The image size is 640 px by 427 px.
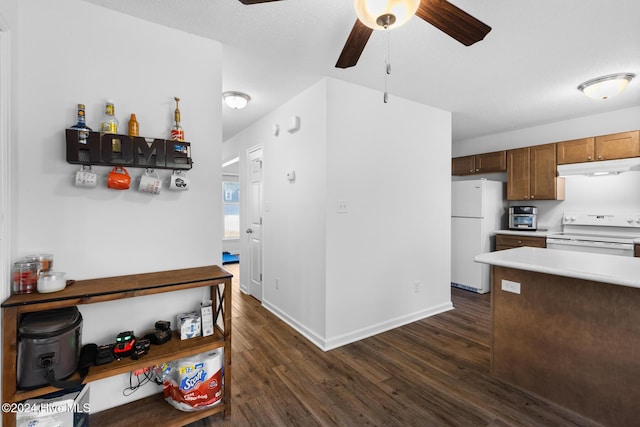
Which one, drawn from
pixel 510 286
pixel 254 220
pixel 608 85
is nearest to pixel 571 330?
pixel 510 286

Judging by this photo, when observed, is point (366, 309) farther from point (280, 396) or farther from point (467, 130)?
point (467, 130)

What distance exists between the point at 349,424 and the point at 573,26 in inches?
118

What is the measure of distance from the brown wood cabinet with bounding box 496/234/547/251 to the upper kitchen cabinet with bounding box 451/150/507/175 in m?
1.09

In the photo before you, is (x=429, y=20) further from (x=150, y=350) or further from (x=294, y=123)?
(x=150, y=350)

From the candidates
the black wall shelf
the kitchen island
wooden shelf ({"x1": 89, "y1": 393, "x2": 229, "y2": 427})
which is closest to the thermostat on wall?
the black wall shelf

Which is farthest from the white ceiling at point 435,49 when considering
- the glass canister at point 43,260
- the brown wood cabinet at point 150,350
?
the brown wood cabinet at point 150,350

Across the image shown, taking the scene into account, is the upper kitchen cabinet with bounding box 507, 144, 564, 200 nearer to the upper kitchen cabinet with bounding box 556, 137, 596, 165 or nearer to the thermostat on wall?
the upper kitchen cabinet with bounding box 556, 137, 596, 165

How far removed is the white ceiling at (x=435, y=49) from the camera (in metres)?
1.78

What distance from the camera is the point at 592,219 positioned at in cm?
387

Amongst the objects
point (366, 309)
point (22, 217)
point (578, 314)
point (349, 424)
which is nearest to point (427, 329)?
point (366, 309)

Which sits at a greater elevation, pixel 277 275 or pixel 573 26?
pixel 573 26

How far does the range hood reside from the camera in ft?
10.9

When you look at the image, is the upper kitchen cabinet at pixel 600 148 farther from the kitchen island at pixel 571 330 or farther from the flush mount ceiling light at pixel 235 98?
the flush mount ceiling light at pixel 235 98

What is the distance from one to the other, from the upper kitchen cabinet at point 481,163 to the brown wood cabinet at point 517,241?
109cm
